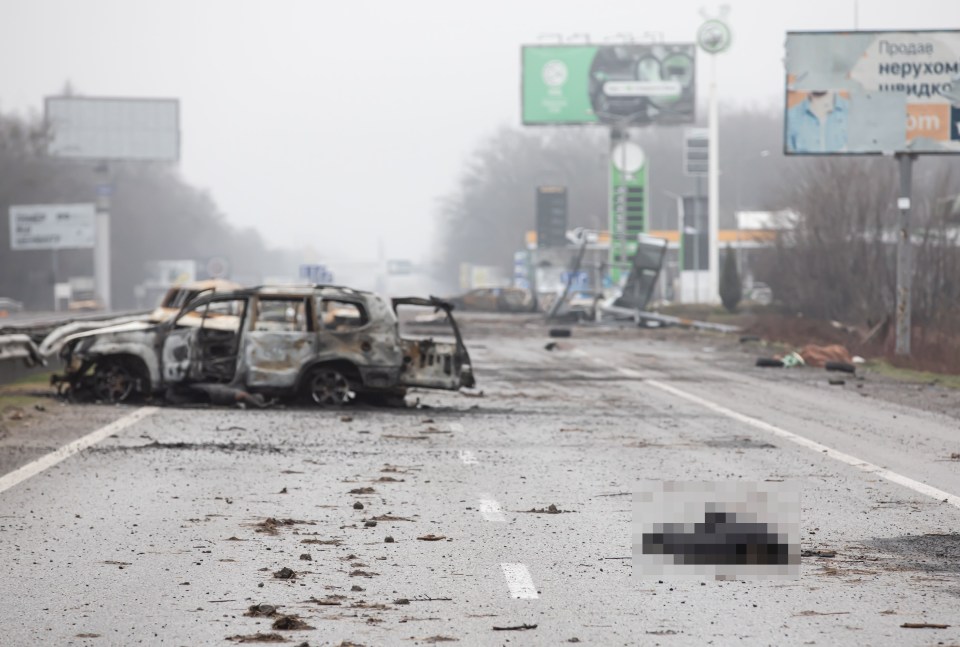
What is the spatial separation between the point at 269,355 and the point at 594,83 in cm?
6207

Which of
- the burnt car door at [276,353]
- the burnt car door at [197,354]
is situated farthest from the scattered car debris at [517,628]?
the burnt car door at [197,354]

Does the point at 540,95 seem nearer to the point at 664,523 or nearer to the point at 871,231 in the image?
the point at 871,231

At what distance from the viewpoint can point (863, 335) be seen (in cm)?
3909

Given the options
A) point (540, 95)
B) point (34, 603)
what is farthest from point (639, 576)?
point (540, 95)

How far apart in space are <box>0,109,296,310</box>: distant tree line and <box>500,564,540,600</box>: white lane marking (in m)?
103

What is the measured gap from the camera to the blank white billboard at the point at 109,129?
106m

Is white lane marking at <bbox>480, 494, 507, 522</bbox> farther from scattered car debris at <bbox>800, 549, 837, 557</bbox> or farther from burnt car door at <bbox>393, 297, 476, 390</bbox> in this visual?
burnt car door at <bbox>393, 297, 476, 390</bbox>

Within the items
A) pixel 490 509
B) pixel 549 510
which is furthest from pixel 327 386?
pixel 549 510

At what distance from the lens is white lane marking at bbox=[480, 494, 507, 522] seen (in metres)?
10.6

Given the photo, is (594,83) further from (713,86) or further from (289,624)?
(289,624)

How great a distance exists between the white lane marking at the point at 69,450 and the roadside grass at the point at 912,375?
1371 centimetres

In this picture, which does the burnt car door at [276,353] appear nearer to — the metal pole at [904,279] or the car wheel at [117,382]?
the car wheel at [117,382]

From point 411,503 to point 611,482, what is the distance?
77.8 inches

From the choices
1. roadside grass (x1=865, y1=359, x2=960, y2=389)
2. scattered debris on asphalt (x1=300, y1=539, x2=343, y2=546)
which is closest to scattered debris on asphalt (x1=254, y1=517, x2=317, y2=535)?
scattered debris on asphalt (x1=300, y1=539, x2=343, y2=546)
